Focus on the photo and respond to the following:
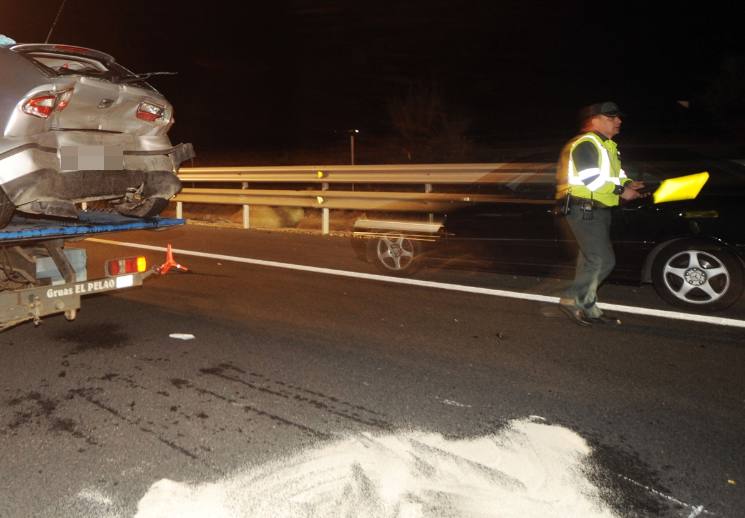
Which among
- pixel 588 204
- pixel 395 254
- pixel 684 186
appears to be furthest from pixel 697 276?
pixel 395 254

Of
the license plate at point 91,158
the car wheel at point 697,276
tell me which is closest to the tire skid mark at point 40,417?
the license plate at point 91,158

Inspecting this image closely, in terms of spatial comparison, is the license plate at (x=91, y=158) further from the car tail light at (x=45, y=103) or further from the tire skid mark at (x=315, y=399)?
the tire skid mark at (x=315, y=399)

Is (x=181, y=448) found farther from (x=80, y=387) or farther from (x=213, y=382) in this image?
(x=80, y=387)

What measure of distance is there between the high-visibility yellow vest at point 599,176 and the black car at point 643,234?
57 centimetres

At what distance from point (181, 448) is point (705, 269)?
440 centimetres

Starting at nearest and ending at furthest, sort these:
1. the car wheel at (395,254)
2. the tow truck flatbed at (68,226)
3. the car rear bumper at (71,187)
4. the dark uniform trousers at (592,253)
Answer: the car rear bumper at (71,187)
the tow truck flatbed at (68,226)
the dark uniform trousers at (592,253)
the car wheel at (395,254)

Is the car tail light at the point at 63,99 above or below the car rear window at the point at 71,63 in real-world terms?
below

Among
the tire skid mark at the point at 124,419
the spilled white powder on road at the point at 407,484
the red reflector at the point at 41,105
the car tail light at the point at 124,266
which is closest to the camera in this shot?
the spilled white powder on road at the point at 407,484

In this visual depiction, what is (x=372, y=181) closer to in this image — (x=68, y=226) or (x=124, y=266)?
(x=124, y=266)

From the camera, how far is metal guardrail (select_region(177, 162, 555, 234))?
7090mm

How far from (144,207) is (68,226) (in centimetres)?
75

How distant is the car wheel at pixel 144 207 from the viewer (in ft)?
17.7

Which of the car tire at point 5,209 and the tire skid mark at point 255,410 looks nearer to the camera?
the tire skid mark at point 255,410

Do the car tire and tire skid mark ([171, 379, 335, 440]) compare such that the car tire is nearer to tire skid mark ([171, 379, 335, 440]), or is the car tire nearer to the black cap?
tire skid mark ([171, 379, 335, 440])
